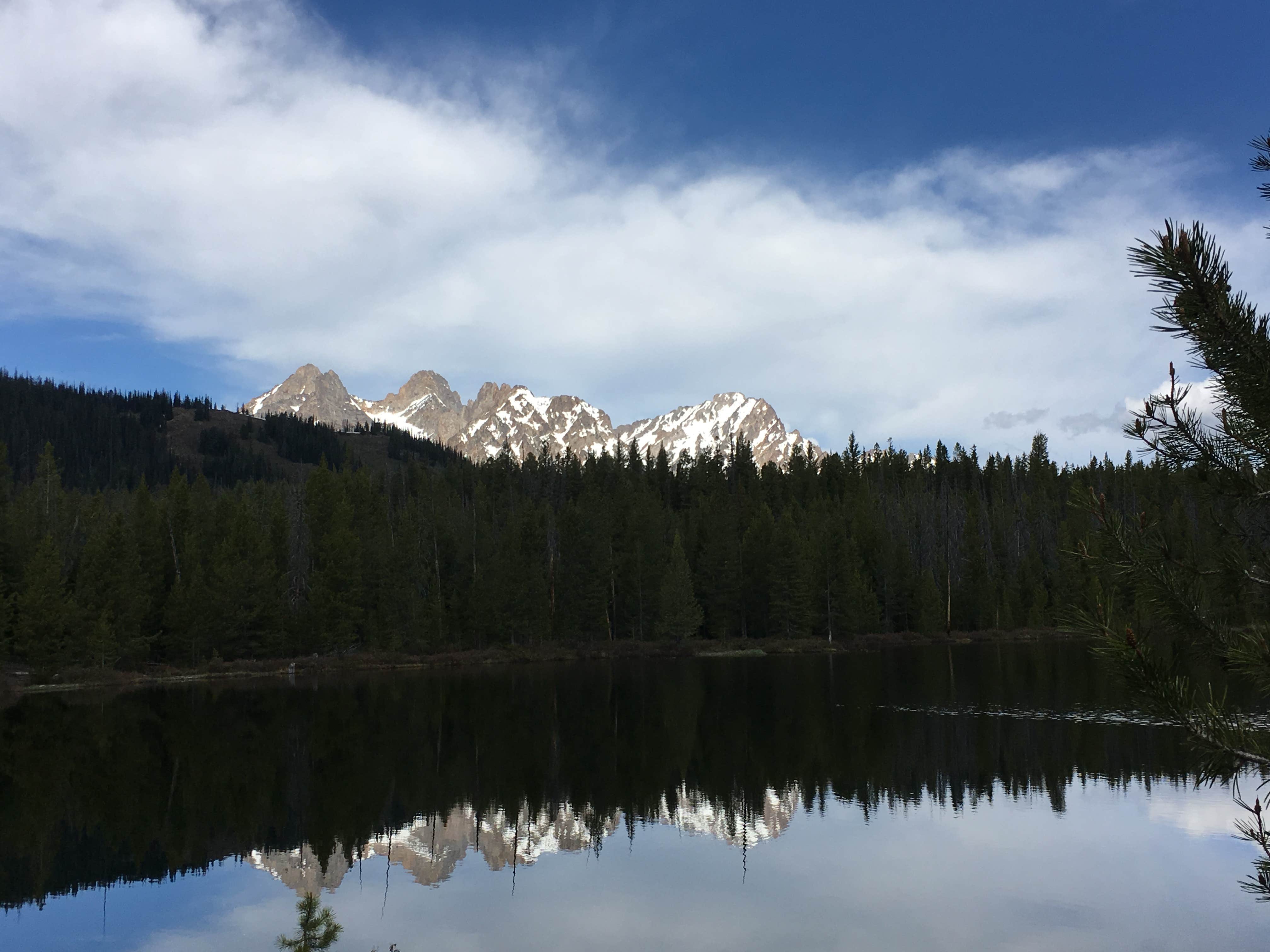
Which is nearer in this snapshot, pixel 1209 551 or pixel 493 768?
pixel 1209 551

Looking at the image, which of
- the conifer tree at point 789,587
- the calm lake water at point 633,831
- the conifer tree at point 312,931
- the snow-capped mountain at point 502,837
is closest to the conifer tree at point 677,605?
the conifer tree at point 789,587

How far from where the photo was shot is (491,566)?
92.4 metres

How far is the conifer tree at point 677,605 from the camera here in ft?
303

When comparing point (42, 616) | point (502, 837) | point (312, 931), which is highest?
point (42, 616)

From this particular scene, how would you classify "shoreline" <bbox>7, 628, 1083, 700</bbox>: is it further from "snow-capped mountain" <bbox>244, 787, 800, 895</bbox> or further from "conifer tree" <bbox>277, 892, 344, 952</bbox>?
"conifer tree" <bbox>277, 892, 344, 952</bbox>

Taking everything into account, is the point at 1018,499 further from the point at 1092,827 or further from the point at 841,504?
the point at 1092,827

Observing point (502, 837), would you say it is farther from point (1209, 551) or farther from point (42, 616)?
point (42, 616)

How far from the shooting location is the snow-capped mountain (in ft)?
71.8

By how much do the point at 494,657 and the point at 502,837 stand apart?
64.0m

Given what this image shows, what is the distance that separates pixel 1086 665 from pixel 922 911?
54769 millimetres

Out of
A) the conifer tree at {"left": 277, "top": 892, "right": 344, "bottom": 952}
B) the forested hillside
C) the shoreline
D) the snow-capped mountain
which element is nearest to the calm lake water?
the snow-capped mountain

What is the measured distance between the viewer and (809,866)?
21328mm

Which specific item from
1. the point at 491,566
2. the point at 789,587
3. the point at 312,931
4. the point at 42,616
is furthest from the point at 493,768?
the point at 789,587

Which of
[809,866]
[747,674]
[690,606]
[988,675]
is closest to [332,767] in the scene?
[809,866]
